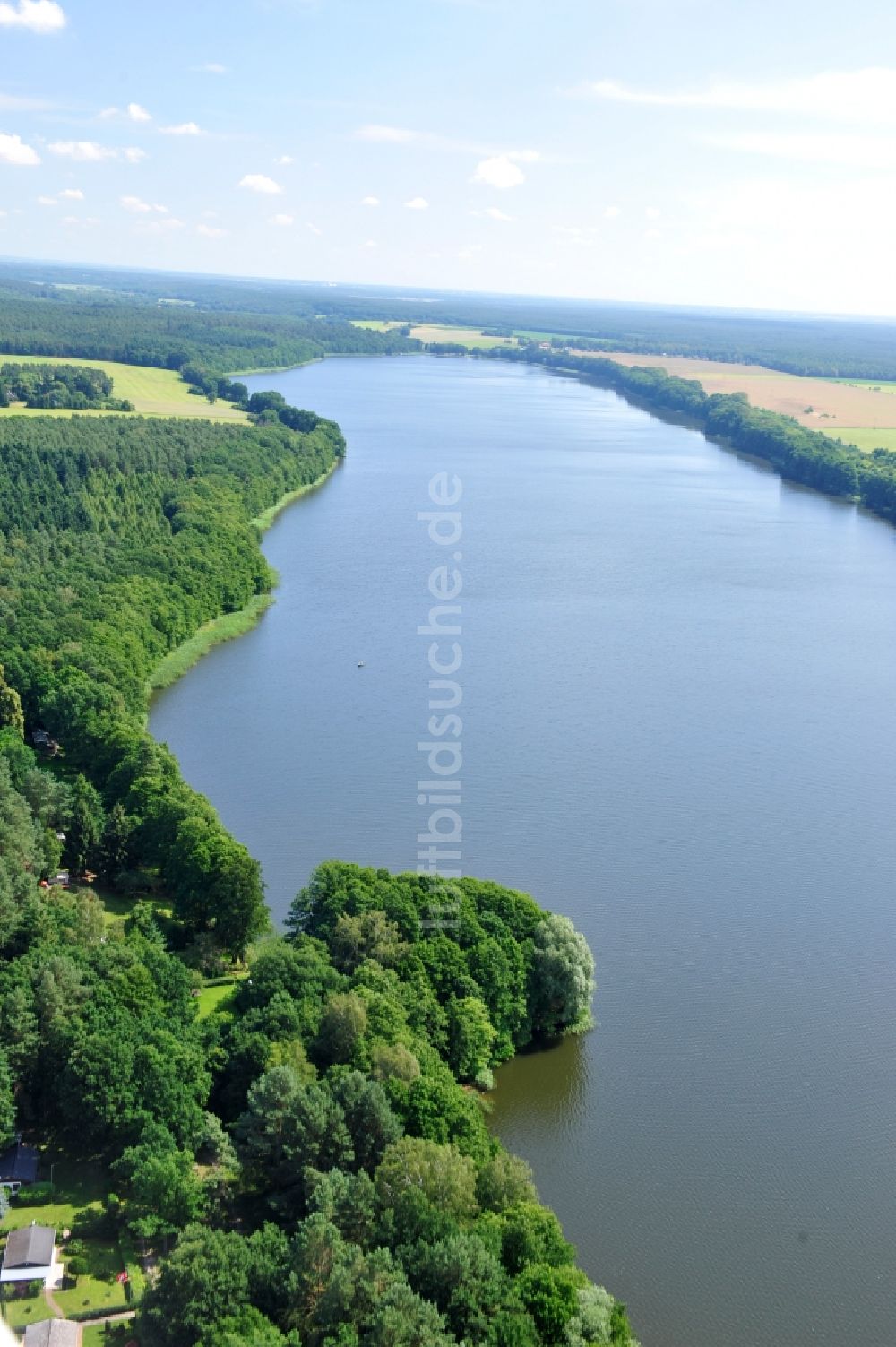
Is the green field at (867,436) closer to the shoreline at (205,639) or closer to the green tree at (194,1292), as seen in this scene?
the shoreline at (205,639)

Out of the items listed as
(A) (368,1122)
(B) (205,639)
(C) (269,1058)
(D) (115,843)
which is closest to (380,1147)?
(A) (368,1122)

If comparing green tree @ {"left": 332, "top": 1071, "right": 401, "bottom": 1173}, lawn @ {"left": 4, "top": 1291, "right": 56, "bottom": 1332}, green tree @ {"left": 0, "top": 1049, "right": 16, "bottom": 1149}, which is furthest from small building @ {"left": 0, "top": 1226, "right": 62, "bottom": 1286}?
green tree @ {"left": 332, "top": 1071, "right": 401, "bottom": 1173}

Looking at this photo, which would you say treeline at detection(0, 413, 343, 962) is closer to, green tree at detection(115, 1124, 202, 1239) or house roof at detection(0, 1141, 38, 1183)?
house roof at detection(0, 1141, 38, 1183)

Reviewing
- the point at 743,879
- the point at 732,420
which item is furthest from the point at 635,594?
the point at 732,420

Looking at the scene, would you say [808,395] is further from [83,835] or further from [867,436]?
[83,835]

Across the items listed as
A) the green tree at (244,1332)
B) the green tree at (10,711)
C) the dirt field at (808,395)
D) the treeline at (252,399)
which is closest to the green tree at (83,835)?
the green tree at (10,711)

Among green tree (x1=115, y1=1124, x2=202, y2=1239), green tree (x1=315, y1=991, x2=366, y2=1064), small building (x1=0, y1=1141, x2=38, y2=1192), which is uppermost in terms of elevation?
green tree (x1=315, y1=991, x2=366, y2=1064)
